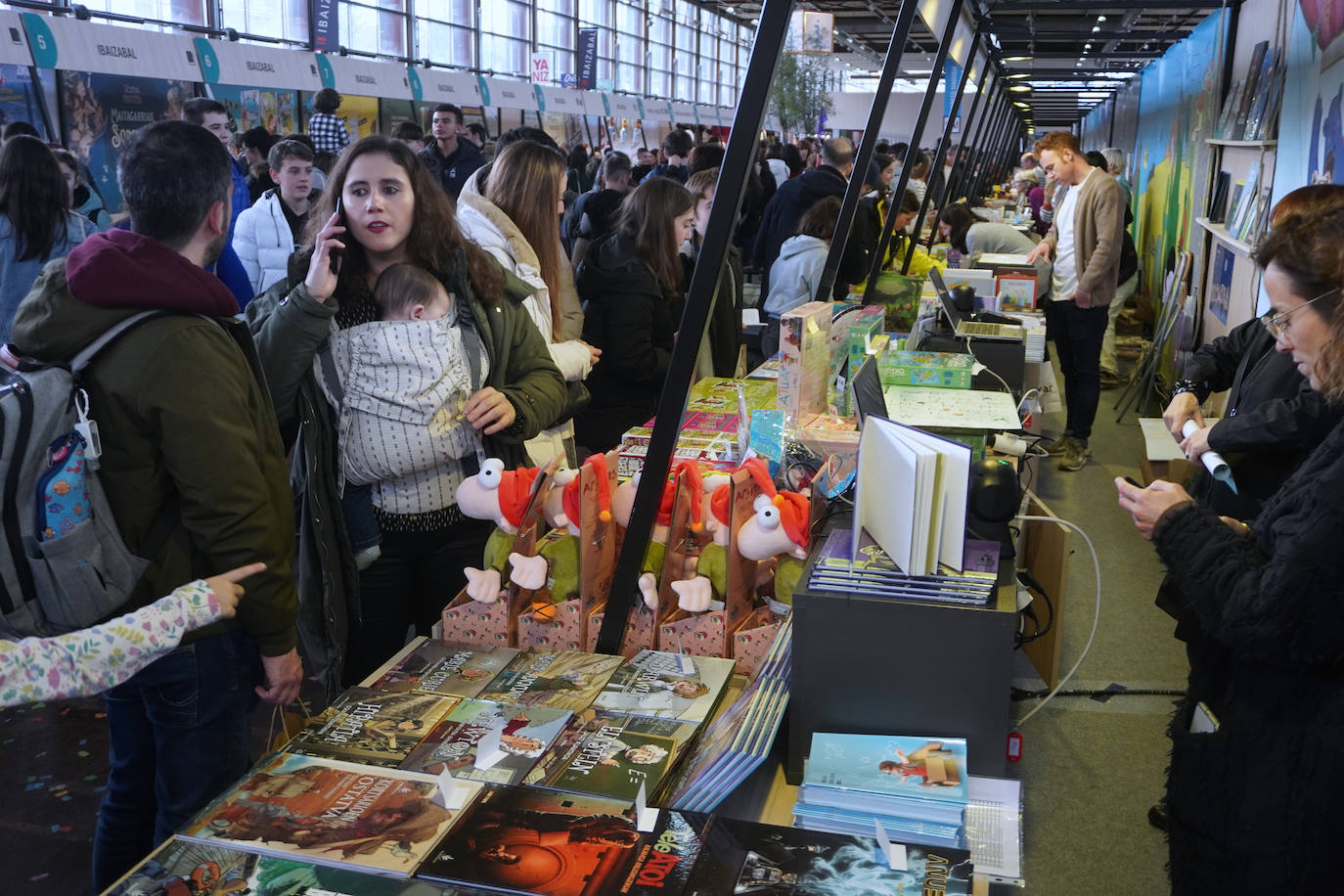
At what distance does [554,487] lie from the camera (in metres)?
2.12

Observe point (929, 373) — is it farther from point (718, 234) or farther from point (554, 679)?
point (554, 679)

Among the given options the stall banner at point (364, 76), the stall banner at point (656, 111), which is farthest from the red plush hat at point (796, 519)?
the stall banner at point (656, 111)

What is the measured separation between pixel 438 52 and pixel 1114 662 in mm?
16463

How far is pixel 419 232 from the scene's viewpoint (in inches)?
91.3

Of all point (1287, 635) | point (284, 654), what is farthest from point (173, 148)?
point (1287, 635)

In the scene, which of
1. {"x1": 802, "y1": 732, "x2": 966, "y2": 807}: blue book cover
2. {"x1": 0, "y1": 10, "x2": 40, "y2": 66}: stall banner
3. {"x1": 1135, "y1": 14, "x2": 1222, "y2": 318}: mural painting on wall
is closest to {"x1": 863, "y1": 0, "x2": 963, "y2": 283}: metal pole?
{"x1": 802, "y1": 732, "x2": 966, "y2": 807}: blue book cover

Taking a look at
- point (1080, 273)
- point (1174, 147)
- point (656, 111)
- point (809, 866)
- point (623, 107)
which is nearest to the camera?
point (809, 866)

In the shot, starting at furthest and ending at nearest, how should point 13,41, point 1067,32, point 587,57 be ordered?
point 587,57 → point 13,41 → point 1067,32

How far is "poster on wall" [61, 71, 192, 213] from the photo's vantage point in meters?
9.41

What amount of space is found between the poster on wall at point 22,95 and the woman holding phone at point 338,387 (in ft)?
26.8

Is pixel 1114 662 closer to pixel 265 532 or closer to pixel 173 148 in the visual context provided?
pixel 265 532

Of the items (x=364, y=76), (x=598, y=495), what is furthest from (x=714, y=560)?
(x=364, y=76)

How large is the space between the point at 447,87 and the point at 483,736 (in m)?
15.4

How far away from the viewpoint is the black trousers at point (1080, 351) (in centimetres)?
606
